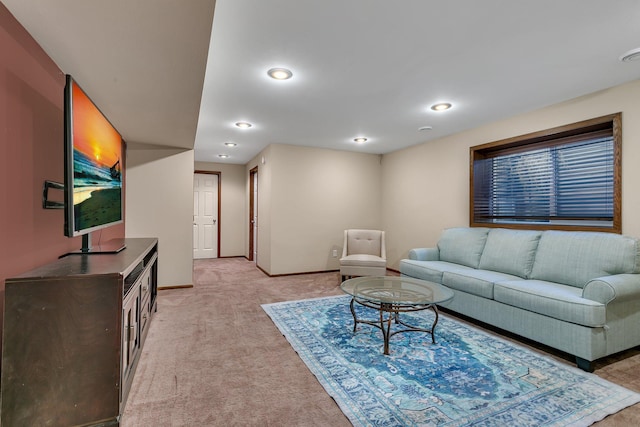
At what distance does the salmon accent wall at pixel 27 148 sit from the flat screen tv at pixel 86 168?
170mm

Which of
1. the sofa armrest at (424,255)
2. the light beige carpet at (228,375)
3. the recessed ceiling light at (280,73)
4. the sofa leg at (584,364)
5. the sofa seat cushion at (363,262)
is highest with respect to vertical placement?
the recessed ceiling light at (280,73)

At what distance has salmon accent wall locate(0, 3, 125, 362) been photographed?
1.44 m

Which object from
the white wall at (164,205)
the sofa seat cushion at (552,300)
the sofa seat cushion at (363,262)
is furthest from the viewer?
the sofa seat cushion at (363,262)

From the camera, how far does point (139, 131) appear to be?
3.56 m

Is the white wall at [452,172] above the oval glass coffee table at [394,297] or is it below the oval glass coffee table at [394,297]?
above

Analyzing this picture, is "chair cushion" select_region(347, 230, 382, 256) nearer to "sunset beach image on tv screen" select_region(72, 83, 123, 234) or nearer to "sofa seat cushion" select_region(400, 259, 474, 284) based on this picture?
"sofa seat cushion" select_region(400, 259, 474, 284)

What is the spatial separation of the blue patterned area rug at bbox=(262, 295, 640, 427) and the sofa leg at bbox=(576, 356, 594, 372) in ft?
0.19

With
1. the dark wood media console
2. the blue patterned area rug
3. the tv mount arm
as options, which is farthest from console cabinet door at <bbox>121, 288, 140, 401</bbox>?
the blue patterned area rug

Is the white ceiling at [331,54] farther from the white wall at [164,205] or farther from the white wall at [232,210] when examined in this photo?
the white wall at [232,210]

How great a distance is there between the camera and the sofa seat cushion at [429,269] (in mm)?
3447

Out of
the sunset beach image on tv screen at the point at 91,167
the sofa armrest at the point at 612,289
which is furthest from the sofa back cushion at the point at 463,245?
the sunset beach image on tv screen at the point at 91,167

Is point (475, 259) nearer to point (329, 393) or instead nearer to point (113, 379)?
point (329, 393)

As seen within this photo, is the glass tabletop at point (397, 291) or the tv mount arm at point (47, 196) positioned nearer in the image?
the tv mount arm at point (47, 196)

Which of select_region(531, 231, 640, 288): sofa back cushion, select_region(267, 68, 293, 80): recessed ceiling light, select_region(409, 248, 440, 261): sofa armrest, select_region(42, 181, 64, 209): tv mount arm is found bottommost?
select_region(409, 248, 440, 261): sofa armrest
